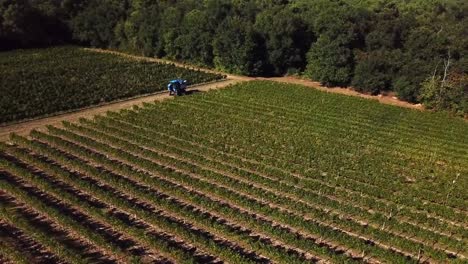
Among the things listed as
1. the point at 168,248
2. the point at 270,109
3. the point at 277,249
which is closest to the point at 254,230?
the point at 277,249

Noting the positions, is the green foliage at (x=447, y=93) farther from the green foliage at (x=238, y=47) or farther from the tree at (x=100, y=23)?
the tree at (x=100, y=23)

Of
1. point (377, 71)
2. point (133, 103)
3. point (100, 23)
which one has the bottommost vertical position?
point (133, 103)

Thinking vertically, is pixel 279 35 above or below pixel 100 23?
above

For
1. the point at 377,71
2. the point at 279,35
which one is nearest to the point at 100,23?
the point at 279,35

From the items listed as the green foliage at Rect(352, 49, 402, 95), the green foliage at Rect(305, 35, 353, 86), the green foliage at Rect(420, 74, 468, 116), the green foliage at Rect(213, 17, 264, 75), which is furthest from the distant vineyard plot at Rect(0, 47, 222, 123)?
the green foliage at Rect(420, 74, 468, 116)

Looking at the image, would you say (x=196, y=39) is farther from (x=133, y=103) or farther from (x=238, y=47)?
(x=133, y=103)

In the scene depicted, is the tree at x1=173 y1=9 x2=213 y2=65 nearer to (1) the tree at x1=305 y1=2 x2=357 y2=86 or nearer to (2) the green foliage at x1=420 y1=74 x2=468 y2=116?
(1) the tree at x1=305 y1=2 x2=357 y2=86
